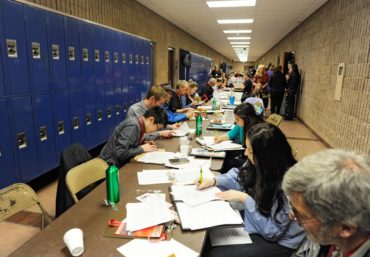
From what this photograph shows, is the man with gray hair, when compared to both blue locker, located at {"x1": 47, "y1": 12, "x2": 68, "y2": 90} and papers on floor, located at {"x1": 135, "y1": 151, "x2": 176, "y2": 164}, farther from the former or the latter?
blue locker, located at {"x1": 47, "y1": 12, "x2": 68, "y2": 90}

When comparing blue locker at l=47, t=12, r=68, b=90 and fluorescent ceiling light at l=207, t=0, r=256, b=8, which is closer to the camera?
blue locker at l=47, t=12, r=68, b=90

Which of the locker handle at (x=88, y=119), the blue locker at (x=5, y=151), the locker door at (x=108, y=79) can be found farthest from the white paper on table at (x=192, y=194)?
the locker door at (x=108, y=79)

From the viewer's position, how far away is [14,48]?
3062mm

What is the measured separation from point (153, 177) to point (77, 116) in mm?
2705

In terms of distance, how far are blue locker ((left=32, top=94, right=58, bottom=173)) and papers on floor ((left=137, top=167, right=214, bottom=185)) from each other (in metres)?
2.03

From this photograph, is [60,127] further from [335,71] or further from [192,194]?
[335,71]

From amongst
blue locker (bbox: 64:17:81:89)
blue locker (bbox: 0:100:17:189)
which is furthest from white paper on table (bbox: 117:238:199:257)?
blue locker (bbox: 64:17:81:89)

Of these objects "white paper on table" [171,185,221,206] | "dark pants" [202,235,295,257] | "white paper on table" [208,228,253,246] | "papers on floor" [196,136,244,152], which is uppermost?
"papers on floor" [196,136,244,152]

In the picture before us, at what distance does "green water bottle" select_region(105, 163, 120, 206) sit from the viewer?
1535mm

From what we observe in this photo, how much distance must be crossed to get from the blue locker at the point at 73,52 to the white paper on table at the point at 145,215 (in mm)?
3036

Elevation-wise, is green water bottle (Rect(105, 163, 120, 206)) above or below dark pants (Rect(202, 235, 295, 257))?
above

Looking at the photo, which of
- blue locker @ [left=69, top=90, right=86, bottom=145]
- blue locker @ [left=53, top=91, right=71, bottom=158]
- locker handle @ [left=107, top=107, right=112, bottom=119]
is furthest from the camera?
locker handle @ [left=107, top=107, right=112, bottom=119]

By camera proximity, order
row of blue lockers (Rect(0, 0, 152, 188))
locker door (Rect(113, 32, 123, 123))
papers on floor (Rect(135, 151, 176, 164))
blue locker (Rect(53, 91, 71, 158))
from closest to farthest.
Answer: papers on floor (Rect(135, 151, 176, 164)), row of blue lockers (Rect(0, 0, 152, 188)), blue locker (Rect(53, 91, 71, 158)), locker door (Rect(113, 32, 123, 123))

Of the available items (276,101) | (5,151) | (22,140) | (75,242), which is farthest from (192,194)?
(276,101)
